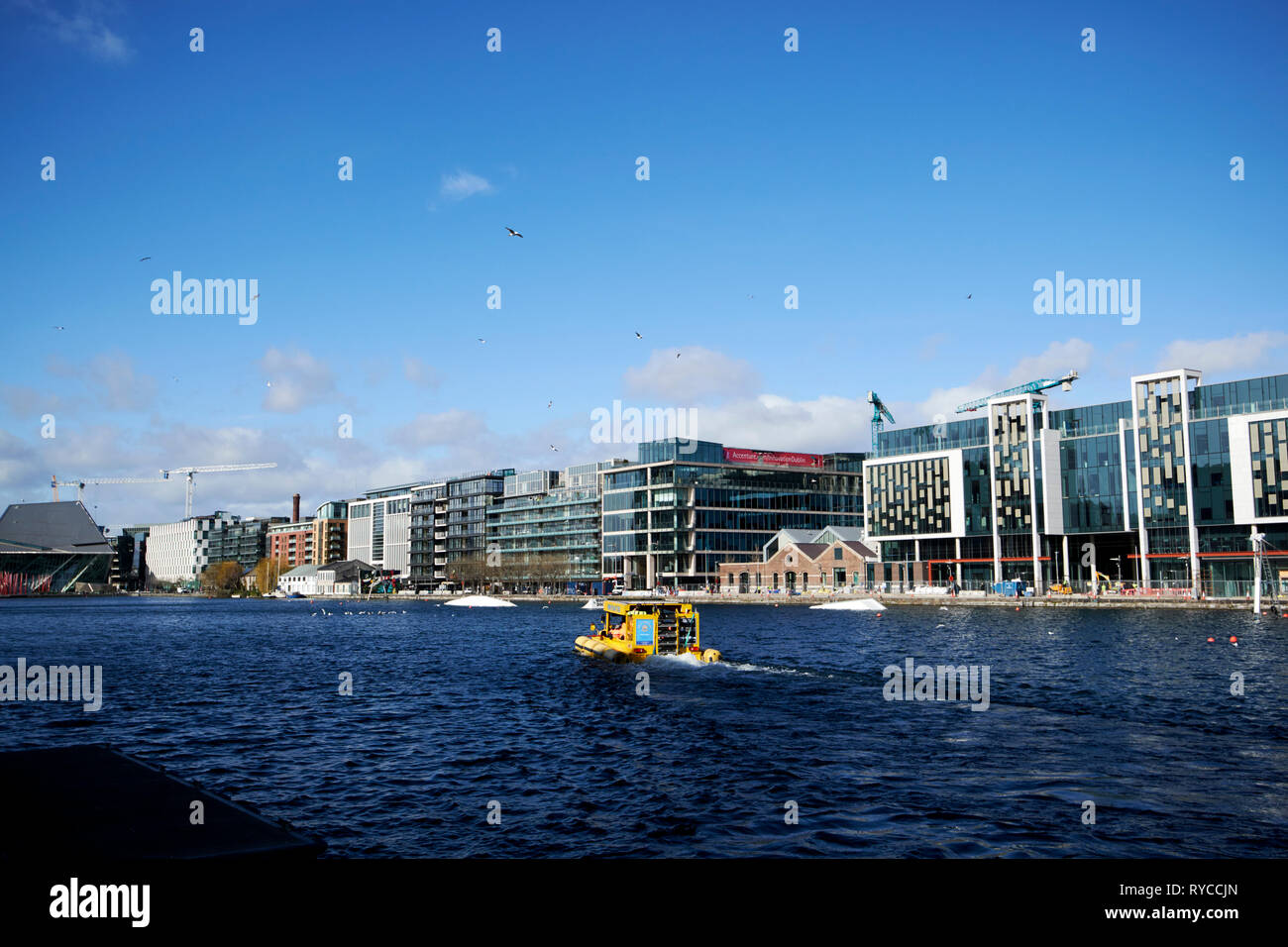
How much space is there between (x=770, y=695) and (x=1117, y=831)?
72.3ft

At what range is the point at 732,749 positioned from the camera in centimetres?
3131

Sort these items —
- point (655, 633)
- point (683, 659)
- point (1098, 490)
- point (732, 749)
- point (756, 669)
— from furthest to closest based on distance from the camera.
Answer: point (1098, 490), point (655, 633), point (683, 659), point (756, 669), point (732, 749)

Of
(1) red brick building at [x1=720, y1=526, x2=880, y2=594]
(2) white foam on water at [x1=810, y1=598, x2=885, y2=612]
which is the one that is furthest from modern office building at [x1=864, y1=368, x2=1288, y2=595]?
(2) white foam on water at [x1=810, y1=598, x2=885, y2=612]

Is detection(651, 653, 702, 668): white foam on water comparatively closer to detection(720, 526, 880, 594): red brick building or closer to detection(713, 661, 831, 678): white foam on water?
detection(713, 661, 831, 678): white foam on water

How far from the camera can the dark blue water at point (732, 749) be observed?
21297 millimetres

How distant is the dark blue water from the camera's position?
69.9ft

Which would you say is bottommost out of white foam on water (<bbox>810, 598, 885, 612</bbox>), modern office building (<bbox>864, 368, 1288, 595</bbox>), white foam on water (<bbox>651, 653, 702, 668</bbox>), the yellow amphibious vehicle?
white foam on water (<bbox>810, 598, 885, 612</bbox>)

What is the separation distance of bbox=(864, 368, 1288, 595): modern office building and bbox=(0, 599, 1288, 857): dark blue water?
222 ft

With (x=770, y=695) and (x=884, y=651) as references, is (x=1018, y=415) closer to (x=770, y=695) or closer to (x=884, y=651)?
(x=884, y=651)

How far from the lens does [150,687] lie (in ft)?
168

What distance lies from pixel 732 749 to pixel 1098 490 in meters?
126

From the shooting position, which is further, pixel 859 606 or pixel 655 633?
pixel 859 606

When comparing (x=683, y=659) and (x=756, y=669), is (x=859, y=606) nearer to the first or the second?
(x=683, y=659)

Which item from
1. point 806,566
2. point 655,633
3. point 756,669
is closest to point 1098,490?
point 806,566
